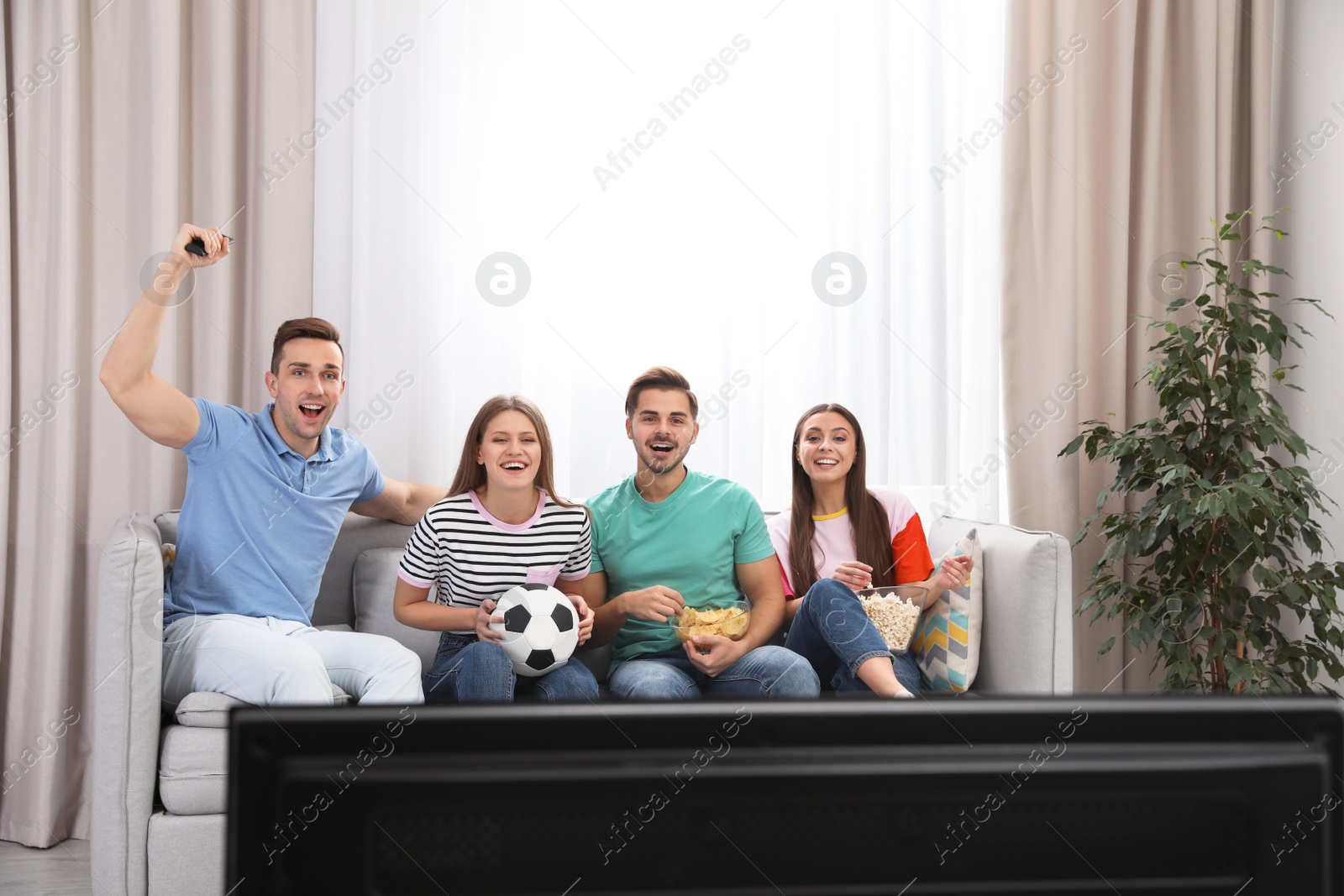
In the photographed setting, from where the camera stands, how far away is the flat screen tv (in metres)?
0.27

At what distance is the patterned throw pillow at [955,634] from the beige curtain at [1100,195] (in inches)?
31.4

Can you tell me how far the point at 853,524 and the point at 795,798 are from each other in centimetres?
213

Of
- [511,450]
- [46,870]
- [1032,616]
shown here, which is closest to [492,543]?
[511,450]

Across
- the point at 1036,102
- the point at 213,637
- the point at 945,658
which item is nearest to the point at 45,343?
the point at 213,637

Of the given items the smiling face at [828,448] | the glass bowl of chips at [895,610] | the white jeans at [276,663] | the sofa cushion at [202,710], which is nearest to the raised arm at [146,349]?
the white jeans at [276,663]

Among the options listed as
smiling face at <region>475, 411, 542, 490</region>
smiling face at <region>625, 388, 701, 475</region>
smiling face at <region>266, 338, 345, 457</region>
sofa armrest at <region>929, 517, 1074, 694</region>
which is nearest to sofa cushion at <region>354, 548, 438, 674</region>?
smiling face at <region>266, 338, 345, 457</region>

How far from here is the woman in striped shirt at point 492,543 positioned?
2049 millimetres

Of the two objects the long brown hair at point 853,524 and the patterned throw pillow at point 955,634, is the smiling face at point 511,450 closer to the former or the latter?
the long brown hair at point 853,524

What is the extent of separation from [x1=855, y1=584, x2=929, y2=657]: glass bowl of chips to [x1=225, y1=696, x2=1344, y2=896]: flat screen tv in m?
1.80

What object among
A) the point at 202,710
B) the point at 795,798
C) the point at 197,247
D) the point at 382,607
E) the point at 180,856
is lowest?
the point at 180,856

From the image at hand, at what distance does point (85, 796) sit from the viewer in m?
2.44

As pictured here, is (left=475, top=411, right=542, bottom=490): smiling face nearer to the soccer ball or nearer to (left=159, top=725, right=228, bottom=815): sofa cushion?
the soccer ball

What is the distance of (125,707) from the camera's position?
1.77 metres

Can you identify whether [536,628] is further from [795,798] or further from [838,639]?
[795,798]
